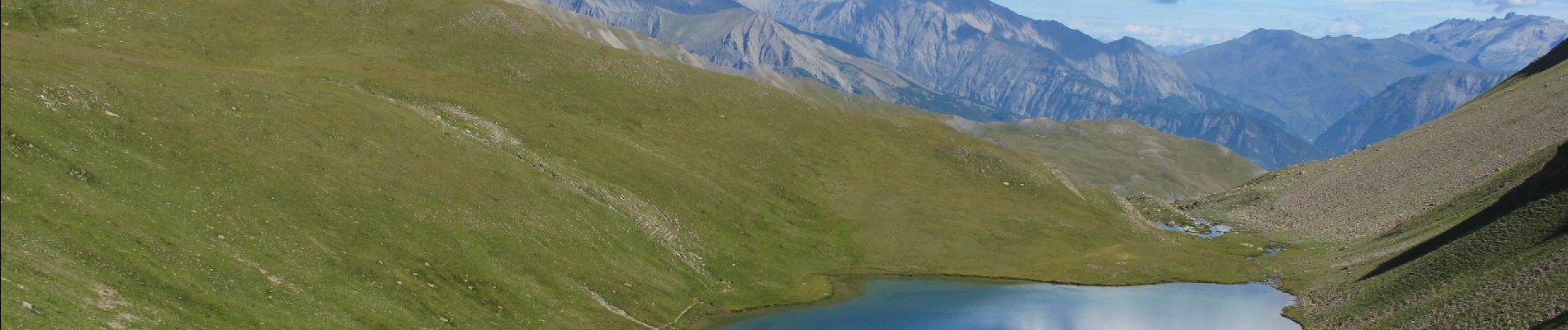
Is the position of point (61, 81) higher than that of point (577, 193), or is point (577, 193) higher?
point (61, 81)

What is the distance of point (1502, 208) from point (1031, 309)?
4911cm

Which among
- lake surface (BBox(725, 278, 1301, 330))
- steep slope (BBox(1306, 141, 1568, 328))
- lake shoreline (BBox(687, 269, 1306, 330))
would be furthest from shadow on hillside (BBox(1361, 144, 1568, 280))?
lake surface (BBox(725, 278, 1301, 330))

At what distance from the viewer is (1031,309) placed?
100938mm

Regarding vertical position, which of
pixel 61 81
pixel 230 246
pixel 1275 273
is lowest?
pixel 1275 273

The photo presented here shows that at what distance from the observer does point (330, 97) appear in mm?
93938

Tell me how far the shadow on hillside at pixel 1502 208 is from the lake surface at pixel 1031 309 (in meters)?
11.8

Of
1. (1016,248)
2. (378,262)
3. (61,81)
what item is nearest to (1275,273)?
(1016,248)

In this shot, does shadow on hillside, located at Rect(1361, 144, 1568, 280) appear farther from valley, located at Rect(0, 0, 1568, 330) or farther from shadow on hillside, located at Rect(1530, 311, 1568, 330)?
shadow on hillside, located at Rect(1530, 311, 1568, 330)

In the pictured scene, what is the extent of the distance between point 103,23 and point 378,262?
60.4 meters

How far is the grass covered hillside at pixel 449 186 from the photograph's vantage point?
55719mm

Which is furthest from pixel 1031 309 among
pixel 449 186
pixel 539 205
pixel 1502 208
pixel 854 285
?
pixel 449 186

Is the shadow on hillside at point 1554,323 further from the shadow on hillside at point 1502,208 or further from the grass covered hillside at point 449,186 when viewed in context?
the grass covered hillside at point 449,186

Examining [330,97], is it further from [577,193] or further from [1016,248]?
[1016,248]

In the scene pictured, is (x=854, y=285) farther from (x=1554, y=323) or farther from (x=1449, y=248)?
(x=1554, y=323)
